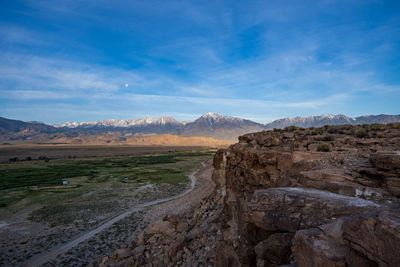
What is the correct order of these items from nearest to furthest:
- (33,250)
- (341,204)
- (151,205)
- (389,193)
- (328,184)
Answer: (341,204)
(389,193)
(328,184)
(33,250)
(151,205)

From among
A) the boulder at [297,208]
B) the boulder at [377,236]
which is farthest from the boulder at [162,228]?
the boulder at [377,236]

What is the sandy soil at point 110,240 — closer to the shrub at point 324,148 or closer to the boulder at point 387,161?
the shrub at point 324,148

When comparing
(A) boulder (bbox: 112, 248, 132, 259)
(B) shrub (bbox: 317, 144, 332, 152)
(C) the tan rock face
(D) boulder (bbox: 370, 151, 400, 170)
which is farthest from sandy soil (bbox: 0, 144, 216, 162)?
(D) boulder (bbox: 370, 151, 400, 170)

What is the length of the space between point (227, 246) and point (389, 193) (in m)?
5.81

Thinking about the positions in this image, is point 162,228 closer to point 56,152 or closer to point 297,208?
point 297,208

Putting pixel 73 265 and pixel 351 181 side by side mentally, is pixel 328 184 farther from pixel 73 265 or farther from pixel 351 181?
pixel 73 265

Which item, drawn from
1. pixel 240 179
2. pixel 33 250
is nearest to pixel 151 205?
pixel 33 250

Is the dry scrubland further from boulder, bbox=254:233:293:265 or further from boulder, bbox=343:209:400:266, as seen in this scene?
boulder, bbox=343:209:400:266

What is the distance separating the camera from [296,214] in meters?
5.90

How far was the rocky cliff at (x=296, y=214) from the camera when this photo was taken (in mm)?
4090

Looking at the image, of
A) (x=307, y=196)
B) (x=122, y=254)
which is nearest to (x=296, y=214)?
(x=307, y=196)

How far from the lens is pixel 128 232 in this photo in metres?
21.1

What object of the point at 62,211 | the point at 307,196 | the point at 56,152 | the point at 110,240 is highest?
the point at 307,196

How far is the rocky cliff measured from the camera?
4.09 meters
